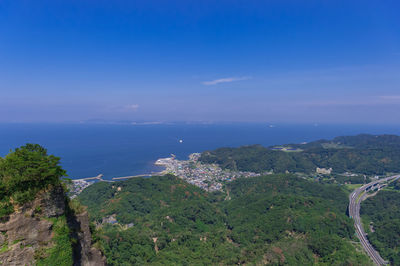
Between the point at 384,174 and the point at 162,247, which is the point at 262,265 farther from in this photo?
the point at 384,174

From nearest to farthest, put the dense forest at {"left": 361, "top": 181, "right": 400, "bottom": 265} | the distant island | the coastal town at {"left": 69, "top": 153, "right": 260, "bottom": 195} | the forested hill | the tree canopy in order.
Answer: the tree canopy → the distant island → the dense forest at {"left": 361, "top": 181, "right": 400, "bottom": 265} → the coastal town at {"left": 69, "top": 153, "right": 260, "bottom": 195} → the forested hill

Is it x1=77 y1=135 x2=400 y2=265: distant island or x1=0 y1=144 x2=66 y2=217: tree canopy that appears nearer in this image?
x1=0 y1=144 x2=66 y2=217: tree canopy

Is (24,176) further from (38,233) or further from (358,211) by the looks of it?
(358,211)

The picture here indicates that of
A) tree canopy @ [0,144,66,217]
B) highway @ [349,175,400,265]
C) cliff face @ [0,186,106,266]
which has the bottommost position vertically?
highway @ [349,175,400,265]

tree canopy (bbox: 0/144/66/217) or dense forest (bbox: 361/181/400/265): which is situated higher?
tree canopy (bbox: 0/144/66/217)

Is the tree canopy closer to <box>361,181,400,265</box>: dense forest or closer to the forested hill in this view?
<box>361,181,400,265</box>: dense forest

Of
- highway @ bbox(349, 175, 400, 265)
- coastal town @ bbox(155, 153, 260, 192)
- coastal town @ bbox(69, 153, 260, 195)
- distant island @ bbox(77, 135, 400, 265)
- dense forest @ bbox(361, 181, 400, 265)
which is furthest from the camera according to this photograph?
coastal town @ bbox(155, 153, 260, 192)

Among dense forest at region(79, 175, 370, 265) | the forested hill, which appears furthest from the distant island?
the forested hill

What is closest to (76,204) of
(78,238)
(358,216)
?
(78,238)
